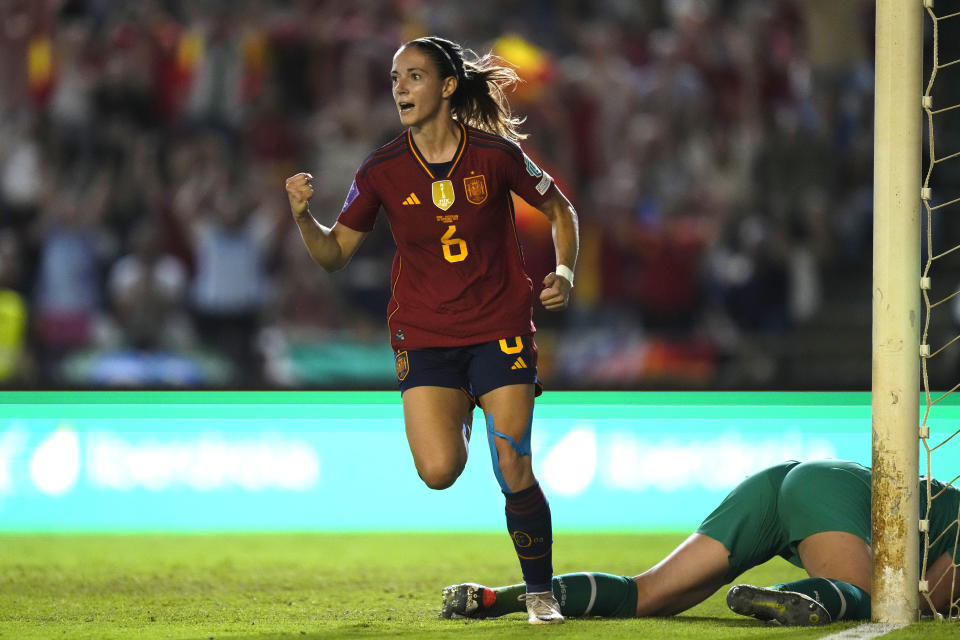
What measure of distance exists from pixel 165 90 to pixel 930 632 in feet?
29.8

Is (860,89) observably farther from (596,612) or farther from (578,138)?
(596,612)

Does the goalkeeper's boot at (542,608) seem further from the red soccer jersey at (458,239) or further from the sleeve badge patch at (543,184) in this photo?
the sleeve badge patch at (543,184)

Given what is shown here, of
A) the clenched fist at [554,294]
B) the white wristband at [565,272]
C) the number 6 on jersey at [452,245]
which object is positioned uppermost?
the number 6 on jersey at [452,245]

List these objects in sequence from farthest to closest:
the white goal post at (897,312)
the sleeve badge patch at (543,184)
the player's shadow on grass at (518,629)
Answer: the sleeve badge patch at (543,184) → the white goal post at (897,312) → the player's shadow on grass at (518,629)

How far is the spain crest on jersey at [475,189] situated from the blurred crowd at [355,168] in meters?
4.45

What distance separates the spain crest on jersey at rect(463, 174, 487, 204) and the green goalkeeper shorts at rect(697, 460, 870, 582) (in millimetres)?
1292

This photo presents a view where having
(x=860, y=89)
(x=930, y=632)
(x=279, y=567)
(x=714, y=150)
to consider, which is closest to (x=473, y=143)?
(x=930, y=632)

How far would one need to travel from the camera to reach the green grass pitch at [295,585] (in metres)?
4.09

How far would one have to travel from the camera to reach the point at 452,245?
456 centimetres

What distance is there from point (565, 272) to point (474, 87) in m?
0.78

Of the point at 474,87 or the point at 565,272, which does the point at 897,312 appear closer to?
the point at 565,272

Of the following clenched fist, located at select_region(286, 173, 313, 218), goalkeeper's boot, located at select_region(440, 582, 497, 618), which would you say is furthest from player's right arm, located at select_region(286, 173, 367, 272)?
goalkeeper's boot, located at select_region(440, 582, 497, 618)

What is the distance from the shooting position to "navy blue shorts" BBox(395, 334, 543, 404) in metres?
4.45

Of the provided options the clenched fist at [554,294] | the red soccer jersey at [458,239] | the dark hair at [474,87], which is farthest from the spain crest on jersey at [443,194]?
the clenched fist at [554,294]
